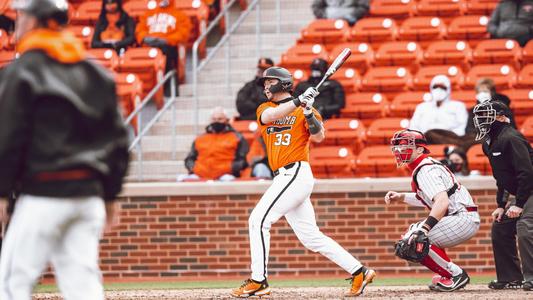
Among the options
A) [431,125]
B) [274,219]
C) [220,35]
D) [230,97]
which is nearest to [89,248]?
[274,219]

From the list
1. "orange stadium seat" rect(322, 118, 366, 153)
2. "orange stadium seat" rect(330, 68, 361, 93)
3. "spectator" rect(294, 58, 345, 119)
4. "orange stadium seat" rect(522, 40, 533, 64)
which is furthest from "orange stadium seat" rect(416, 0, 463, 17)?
"orange stadium seat" rect(322, 118, 366, 153)

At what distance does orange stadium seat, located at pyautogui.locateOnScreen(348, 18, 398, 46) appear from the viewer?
15.4 metres

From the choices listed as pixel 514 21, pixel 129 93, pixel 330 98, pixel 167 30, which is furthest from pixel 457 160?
pixel 167 30

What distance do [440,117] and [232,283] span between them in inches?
129

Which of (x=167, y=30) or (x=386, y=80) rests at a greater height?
(x=167, y=30)

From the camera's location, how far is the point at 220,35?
17.1m

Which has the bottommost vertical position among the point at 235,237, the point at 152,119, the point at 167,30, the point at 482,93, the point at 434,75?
the point at 235,237

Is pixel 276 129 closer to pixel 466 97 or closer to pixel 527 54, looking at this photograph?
pixel 466 97

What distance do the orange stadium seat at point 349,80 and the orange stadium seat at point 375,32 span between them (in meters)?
1.06

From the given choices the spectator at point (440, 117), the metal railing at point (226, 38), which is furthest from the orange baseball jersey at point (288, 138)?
the metal railing at point (226, 38)

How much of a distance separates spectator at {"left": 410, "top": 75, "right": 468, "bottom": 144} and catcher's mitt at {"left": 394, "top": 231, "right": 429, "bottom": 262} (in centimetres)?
404

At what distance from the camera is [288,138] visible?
9328 mm

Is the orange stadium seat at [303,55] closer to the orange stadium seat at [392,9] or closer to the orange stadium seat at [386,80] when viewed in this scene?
the orange stadium seat at [386,80]

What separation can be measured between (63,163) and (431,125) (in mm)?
8701
